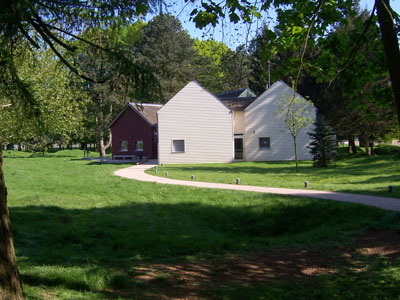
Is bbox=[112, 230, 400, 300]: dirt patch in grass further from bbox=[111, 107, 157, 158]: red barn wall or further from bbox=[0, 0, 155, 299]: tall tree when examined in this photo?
bbox=[111, 107, 157, 158]: red barn wall

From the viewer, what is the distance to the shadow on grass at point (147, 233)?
600cm

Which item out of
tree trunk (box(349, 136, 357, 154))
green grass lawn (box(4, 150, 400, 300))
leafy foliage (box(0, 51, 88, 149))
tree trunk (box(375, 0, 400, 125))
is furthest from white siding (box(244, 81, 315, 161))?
tree trunk (box(375, 0, 400, 125))

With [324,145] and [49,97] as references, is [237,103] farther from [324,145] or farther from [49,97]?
[49,97]

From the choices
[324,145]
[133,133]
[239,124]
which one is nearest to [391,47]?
[324,145]

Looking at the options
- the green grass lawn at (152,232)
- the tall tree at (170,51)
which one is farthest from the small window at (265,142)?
the green grass lawn at (152,232)

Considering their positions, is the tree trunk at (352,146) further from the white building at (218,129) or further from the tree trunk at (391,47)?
the tree trunk at (391,47)

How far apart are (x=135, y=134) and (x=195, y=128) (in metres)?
7.13

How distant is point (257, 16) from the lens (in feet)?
18.3

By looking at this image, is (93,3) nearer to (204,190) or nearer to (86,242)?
(86,242)

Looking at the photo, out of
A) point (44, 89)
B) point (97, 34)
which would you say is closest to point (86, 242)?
point (97, 34)

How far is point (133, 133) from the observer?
35.4 m

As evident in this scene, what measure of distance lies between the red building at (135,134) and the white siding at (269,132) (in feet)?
27.3

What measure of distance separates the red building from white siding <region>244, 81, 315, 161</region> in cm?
833

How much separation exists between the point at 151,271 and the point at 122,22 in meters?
4.13
